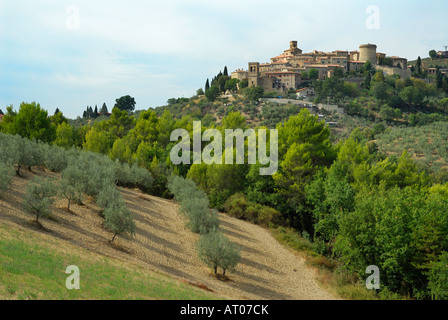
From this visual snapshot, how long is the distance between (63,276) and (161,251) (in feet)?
22.2

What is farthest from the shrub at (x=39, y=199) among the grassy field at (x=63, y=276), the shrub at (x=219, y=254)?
the shrub at (x=219, y=254)

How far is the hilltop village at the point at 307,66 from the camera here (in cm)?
10919

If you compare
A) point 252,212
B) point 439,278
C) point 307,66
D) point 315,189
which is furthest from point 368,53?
point 439,278

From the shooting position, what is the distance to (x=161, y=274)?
13664mm

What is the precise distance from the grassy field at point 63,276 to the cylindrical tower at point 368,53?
131 meters

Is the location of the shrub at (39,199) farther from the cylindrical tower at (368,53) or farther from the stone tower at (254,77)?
the cylindrical tower at (368,53)

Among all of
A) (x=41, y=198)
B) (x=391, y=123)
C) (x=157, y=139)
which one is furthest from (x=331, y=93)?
(x=41, y=198)

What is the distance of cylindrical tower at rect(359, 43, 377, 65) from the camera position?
128 metres

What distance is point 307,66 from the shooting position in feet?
396

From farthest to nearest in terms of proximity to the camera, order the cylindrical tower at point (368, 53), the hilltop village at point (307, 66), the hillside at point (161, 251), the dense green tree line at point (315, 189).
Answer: the cylindrical tower at point (368, 53), the hilltop village at point (307, 66), the dense green tree line at point (315, 189), the hillside at point (161, 251)

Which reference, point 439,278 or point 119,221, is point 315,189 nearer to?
point 439,278

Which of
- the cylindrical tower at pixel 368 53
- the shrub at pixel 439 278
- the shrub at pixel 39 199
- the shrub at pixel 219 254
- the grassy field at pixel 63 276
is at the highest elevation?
the cylindrical tower at pixel 368 53

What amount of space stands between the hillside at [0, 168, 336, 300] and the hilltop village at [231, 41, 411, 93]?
89.2 m

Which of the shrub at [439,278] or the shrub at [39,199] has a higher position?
the shrub at [39,199]
